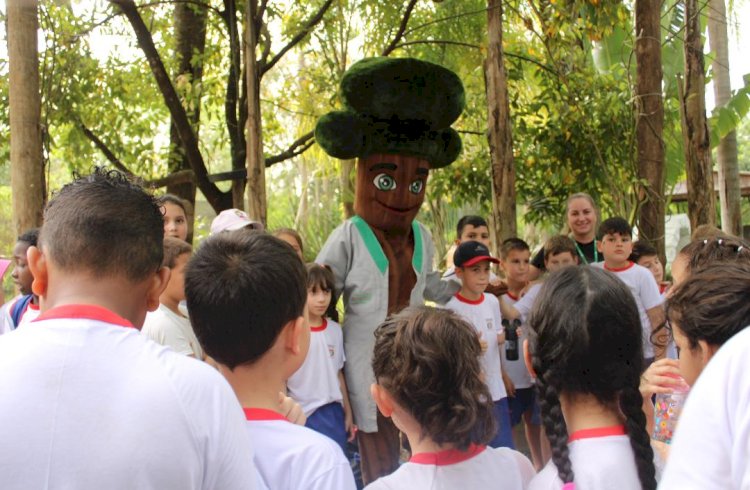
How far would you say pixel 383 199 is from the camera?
15.3ft

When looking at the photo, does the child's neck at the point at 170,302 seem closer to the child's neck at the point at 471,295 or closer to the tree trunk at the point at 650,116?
the child's neck at the point at 471,295

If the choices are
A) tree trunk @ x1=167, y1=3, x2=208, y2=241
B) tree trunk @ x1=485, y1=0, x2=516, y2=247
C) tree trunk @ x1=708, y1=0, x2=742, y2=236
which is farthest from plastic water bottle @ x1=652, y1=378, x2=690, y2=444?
tree trunk @ x1=708, y1=0, x2=742, y2=236

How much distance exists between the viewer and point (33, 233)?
409 centimetres

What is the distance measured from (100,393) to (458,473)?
3.15 feet

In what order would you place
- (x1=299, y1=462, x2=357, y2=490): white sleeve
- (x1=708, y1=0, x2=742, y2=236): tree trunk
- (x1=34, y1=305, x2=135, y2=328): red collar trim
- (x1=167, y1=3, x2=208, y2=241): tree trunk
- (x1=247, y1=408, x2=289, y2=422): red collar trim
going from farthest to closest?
1. (x1=708, y1=0, x2=742, y2=236): tree trunk
2. (x1=167, y1=3, x2=208, y2=241): tree trunk
3. (x1=247, y1=408, x2=289, y2=422): red collar trim
4. (x1=299, y1=462, x2=357, y2=490): white sleeve
5. (x1=34, y1=305, x2=135, y2=328): red collar trim

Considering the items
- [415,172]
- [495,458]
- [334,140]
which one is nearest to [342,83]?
[334,140]

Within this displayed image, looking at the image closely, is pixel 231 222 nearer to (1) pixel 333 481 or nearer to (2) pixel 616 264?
(2) pixel 616 264

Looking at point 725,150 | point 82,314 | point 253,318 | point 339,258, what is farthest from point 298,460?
point 725,150

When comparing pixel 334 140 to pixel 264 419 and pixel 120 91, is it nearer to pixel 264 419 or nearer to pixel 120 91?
pixel 264 419

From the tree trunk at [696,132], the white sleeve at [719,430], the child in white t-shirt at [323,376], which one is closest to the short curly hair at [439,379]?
the white sleeve at [719,430]

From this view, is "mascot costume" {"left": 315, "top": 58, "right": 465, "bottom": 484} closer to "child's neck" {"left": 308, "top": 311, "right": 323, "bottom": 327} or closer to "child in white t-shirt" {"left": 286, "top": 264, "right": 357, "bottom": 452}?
"child in white t-shirt" {"left": 286, "top": 264, "right": 357, "bottom": 452}

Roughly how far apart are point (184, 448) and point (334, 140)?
3354 mm

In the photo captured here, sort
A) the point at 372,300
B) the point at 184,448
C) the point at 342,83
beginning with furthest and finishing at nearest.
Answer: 1. the point at 342,83
2. the point at 372,300
3. the point at 184,448

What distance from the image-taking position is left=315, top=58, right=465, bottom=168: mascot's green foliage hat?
4.62m
